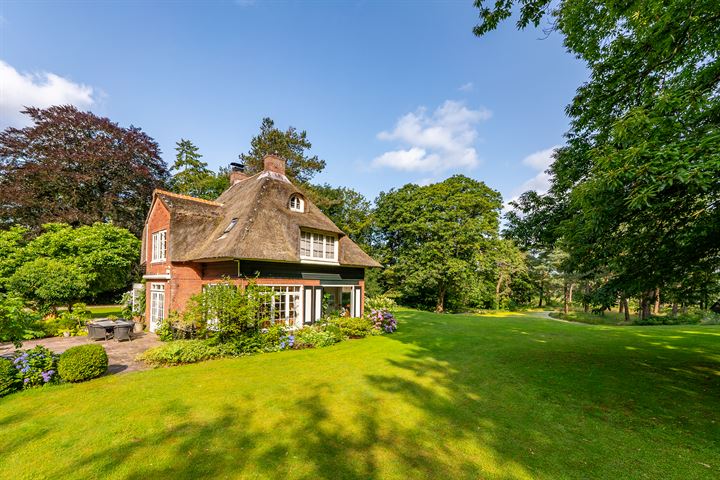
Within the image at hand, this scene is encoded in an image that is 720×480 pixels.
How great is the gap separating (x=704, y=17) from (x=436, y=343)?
12.3 metres

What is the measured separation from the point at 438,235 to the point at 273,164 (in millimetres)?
18165

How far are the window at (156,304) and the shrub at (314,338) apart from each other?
309 inches

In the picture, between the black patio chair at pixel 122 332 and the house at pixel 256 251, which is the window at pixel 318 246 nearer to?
the house at pixel 256 251

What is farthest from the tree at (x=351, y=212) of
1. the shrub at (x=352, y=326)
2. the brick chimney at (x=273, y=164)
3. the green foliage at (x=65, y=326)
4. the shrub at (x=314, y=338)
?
the green foliage at (x=65, y=326)

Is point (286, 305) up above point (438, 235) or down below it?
below

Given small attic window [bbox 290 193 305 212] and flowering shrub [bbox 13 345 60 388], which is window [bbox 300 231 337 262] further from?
flowering shrub [bbox 13 345 60 388]

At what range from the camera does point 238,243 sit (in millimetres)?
12664

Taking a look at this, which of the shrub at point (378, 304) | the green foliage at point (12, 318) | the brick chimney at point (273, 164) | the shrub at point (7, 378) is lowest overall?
the shrub at point (7, 378)

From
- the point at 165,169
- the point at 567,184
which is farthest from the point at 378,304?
the point at 165,169

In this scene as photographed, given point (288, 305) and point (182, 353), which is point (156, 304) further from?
point (288, 305)

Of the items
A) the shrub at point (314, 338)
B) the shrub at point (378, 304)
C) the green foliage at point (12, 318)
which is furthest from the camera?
the shrub at point (378, 304)

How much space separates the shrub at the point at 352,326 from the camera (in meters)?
14.6

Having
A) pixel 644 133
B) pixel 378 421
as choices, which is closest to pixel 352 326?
pixel 378 421

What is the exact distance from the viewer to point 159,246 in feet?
54.1
